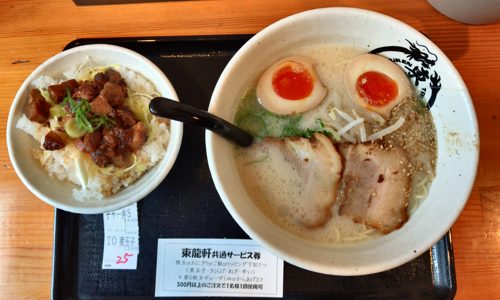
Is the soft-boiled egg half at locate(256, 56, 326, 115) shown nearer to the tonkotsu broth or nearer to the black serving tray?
the tonkotsu broth

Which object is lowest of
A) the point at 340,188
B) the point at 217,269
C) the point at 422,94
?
the point at 217,269

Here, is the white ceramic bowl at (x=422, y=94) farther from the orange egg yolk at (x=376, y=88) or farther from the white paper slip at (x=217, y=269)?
the white paper slip at (x=217, y=269)

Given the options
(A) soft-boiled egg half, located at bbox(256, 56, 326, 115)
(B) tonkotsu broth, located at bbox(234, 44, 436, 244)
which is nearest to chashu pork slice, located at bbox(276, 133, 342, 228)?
(B) tonkotsu broth, located at bbox(234, 44, 436, 244)

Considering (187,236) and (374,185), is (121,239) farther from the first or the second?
(374,185)

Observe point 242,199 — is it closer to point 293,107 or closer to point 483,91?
point 293,107

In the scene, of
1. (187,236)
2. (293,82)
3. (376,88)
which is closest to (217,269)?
(187,236)

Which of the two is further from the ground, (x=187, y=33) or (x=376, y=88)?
(x=187, y=33)

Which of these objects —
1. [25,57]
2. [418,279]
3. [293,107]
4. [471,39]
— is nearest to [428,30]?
[471,39]

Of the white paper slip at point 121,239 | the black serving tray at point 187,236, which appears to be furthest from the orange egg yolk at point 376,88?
the white paper slip at point 121,239
